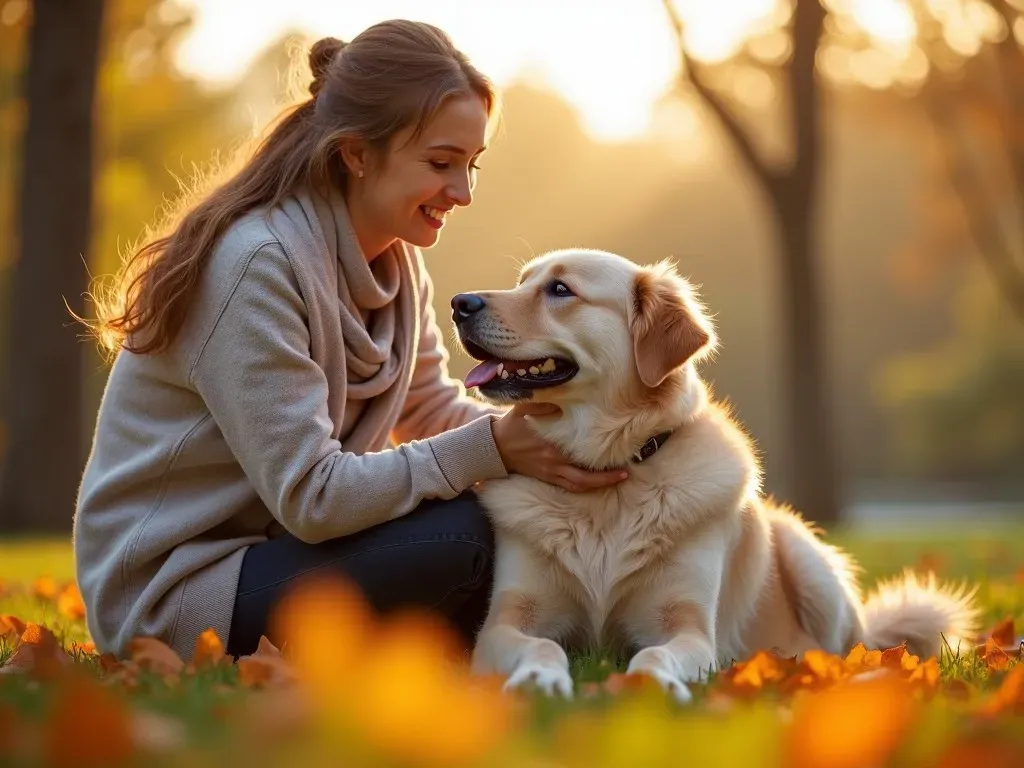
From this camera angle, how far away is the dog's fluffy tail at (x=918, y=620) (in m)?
3.54

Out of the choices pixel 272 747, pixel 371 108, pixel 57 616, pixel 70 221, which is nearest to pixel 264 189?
pixel 371 108

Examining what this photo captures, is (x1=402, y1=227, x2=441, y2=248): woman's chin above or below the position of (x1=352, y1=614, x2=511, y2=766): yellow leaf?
above

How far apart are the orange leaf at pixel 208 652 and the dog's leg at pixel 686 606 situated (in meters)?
0.99

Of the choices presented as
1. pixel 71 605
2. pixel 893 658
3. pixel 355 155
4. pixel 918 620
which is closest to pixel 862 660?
pixel 893 658

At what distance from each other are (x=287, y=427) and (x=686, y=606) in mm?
1104

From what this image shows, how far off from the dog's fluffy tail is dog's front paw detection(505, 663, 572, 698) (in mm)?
1491

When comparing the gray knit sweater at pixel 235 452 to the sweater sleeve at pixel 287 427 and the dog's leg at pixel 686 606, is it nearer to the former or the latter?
the sweater sleeve at pixel 287 427

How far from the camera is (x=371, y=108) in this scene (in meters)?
3.35

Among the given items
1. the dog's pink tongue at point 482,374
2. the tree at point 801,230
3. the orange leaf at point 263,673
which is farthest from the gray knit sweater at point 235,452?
the tree at point 801,230

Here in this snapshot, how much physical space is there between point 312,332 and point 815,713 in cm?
187

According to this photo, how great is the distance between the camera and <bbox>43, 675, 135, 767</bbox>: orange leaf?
1467mm

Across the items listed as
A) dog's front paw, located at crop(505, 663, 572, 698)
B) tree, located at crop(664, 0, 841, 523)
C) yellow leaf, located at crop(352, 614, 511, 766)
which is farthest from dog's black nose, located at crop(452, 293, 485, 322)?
tree, located at crop(664, 0, 841, 523)

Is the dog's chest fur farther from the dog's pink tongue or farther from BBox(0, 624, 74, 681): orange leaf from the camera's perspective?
BBox(0, 624, 74, 681): orange leaf

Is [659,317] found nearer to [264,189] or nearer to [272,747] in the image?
[264,189]
